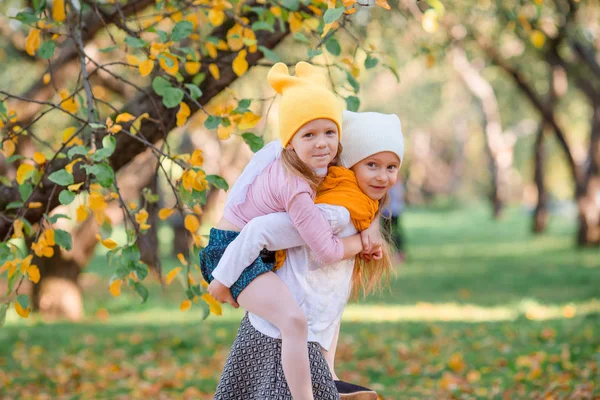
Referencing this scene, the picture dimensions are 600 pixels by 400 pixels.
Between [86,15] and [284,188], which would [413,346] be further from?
[284,188]

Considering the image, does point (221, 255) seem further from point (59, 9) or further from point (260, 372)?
point (59, 9)

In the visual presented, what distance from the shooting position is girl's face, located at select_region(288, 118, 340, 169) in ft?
9.36

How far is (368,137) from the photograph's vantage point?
298 centimetres

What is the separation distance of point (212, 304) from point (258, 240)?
0.88 metres

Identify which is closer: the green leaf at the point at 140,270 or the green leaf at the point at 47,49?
the green leaf at the point at 140,270

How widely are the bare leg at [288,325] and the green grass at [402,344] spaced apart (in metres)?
2.76

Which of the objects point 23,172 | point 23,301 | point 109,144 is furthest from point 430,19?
point 23,301

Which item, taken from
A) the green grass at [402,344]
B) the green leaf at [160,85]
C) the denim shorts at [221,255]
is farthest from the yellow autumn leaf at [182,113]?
the green grass at [402,344]

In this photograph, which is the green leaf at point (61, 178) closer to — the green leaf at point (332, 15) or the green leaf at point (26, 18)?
the green leaf at point (26, 18)

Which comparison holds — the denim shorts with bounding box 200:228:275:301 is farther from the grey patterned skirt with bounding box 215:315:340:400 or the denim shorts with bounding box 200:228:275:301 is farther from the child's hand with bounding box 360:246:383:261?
the child's hand with bounding box 360:246:383:261

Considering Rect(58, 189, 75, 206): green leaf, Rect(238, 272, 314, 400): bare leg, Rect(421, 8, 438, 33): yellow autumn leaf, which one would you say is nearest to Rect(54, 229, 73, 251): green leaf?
Rect(58, 189, 75, 206): green leaf

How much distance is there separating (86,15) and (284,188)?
11.0 feet

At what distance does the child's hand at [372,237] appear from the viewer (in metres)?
3.04

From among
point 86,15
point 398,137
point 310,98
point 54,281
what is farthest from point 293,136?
point 54,281
